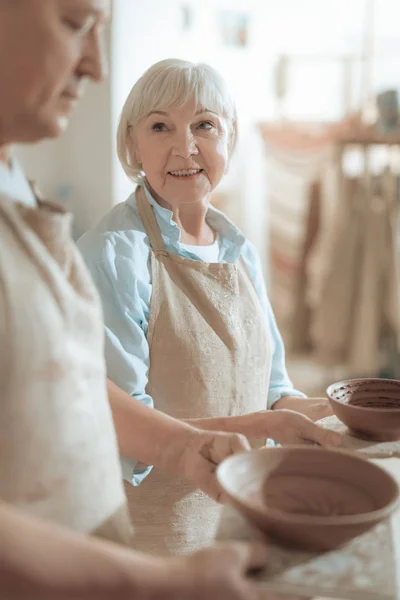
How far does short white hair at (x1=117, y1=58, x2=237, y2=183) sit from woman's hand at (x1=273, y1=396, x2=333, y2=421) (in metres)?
0.73

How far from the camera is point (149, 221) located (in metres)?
1.72

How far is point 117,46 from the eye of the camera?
3.76m

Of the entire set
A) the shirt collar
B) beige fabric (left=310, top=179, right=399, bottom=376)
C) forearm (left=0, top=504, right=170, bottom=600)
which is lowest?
beige fabric (left=310, top=179, right=399, bottom=376)

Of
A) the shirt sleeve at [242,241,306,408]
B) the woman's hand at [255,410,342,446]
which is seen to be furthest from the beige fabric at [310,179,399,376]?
the woman's hand at [255,410,342,446]

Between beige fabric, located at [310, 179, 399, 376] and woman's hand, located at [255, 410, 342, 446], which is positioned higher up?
woman's hand, located at [255, 410, 342, 446]

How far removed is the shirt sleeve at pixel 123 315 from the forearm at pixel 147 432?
0.17 m

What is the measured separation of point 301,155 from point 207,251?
3.21m

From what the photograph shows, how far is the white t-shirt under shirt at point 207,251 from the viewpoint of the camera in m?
1.78

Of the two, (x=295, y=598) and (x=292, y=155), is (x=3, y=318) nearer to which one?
(x=295, y=598)

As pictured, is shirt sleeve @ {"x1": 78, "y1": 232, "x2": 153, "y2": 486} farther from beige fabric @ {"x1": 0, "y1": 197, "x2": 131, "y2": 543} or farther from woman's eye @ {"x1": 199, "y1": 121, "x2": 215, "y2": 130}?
beige fabric @ {"x1": 0, "y1": 197, "x2": 131, "y2": 543}

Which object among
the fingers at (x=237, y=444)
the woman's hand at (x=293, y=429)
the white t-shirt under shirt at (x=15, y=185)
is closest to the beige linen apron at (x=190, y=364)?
the woman's hand at (x=293, y=429)

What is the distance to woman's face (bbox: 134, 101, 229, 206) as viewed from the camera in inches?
66.9

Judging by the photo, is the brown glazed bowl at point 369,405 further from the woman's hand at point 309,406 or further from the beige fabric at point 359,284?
the beige fabric at point 359,284

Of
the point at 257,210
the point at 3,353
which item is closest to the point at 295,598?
the point at 3,353
